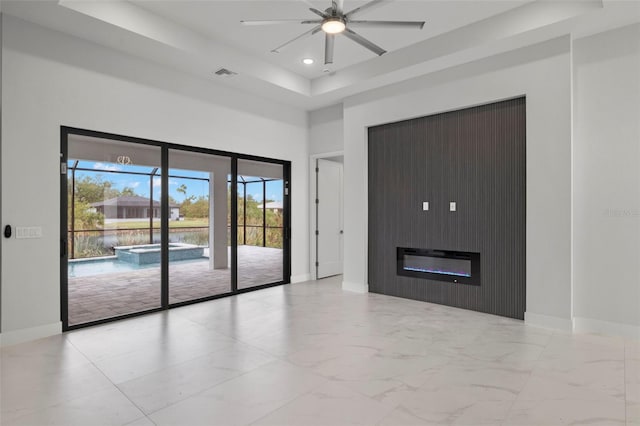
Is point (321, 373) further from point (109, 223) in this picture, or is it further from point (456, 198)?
point (109, 223)

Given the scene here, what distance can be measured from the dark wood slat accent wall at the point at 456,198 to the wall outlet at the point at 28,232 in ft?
14.2

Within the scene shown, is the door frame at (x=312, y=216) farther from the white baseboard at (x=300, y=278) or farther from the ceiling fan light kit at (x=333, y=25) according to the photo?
the ceiling fan light kit at (x=333, y=25)

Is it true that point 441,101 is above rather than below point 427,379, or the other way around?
above

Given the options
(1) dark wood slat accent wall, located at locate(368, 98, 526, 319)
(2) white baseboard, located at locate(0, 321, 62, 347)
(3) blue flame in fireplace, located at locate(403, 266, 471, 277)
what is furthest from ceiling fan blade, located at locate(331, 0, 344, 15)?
(2) white baseboard, located at locate(0, 321, 62, 347)

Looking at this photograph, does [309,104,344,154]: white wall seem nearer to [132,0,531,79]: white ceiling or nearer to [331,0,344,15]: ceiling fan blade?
[132,0,531,79]: white ceiling

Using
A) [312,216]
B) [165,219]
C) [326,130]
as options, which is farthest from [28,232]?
[326,130]

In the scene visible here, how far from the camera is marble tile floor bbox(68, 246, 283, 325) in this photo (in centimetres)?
455

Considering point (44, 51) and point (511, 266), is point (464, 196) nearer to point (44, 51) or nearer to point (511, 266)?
point (511, 266)

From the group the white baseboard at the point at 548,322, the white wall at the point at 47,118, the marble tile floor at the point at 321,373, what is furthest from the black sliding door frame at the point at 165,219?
the white baseboard at the point at 548,322

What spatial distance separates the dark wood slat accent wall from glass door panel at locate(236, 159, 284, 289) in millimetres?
1826

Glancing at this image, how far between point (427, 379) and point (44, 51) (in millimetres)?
4985

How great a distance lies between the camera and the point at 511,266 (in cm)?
439

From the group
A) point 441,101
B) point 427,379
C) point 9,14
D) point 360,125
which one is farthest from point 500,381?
point 9,14

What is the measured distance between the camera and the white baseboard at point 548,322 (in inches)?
155
